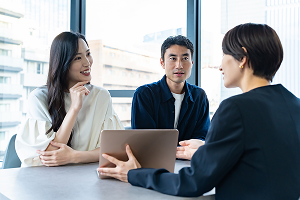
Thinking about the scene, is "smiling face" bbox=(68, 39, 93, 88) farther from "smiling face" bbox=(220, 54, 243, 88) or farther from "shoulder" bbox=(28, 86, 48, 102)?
"smiling face" bbox=(220, 54, 243, 88)

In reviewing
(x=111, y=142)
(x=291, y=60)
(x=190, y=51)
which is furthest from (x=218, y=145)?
(x=291, y=60)

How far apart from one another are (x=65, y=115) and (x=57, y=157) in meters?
0.36

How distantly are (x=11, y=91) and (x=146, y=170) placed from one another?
5.62 feet

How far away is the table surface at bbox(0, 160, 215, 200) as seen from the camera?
103 centimetres

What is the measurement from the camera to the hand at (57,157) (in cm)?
148

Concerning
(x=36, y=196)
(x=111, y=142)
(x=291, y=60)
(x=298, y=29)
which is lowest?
(x=36, y=196)

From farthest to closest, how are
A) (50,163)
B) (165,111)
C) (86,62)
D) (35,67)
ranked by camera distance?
(35,67) → (165,111) → (86,62) → (50,163)

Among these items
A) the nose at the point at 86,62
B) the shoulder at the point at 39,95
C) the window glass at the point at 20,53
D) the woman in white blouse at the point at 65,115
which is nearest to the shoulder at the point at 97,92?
the woman in white blouse at the point at 65,115

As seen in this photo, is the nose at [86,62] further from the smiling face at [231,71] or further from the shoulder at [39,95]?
the smiling face at [231,71]

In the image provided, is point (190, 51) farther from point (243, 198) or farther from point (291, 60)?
point (243, 198)

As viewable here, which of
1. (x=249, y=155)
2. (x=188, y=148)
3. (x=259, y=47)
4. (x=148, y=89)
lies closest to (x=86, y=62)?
(x=148, y=89)

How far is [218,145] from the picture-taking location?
909 mm

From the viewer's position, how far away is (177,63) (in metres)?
2.18

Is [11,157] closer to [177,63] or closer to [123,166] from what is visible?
[123,166]
